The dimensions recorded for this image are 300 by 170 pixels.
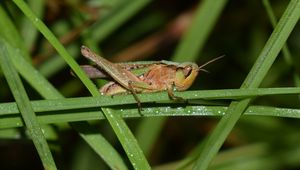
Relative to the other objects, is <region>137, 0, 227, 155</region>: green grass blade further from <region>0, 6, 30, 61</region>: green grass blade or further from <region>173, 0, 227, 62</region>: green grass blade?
<region>0, 6, 30, 61</region>: green grass blade

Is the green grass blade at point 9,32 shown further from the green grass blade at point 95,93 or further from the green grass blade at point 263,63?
the green grass blade at point 263,63

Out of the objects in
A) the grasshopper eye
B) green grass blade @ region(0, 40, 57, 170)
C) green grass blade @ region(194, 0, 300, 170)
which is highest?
the grasshopper eye

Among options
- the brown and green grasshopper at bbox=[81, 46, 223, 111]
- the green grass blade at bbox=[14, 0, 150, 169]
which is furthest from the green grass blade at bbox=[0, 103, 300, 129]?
the brown and green grasshopper at bbox=[81, 46, 223, 111]

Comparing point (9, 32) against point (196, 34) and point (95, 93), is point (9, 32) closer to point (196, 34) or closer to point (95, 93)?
point (95, 93)

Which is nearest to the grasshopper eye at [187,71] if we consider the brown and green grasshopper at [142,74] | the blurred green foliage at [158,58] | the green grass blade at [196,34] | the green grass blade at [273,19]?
the brown and green grasshopper at [142,74]

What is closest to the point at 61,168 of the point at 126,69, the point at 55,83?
the point at 126,69
